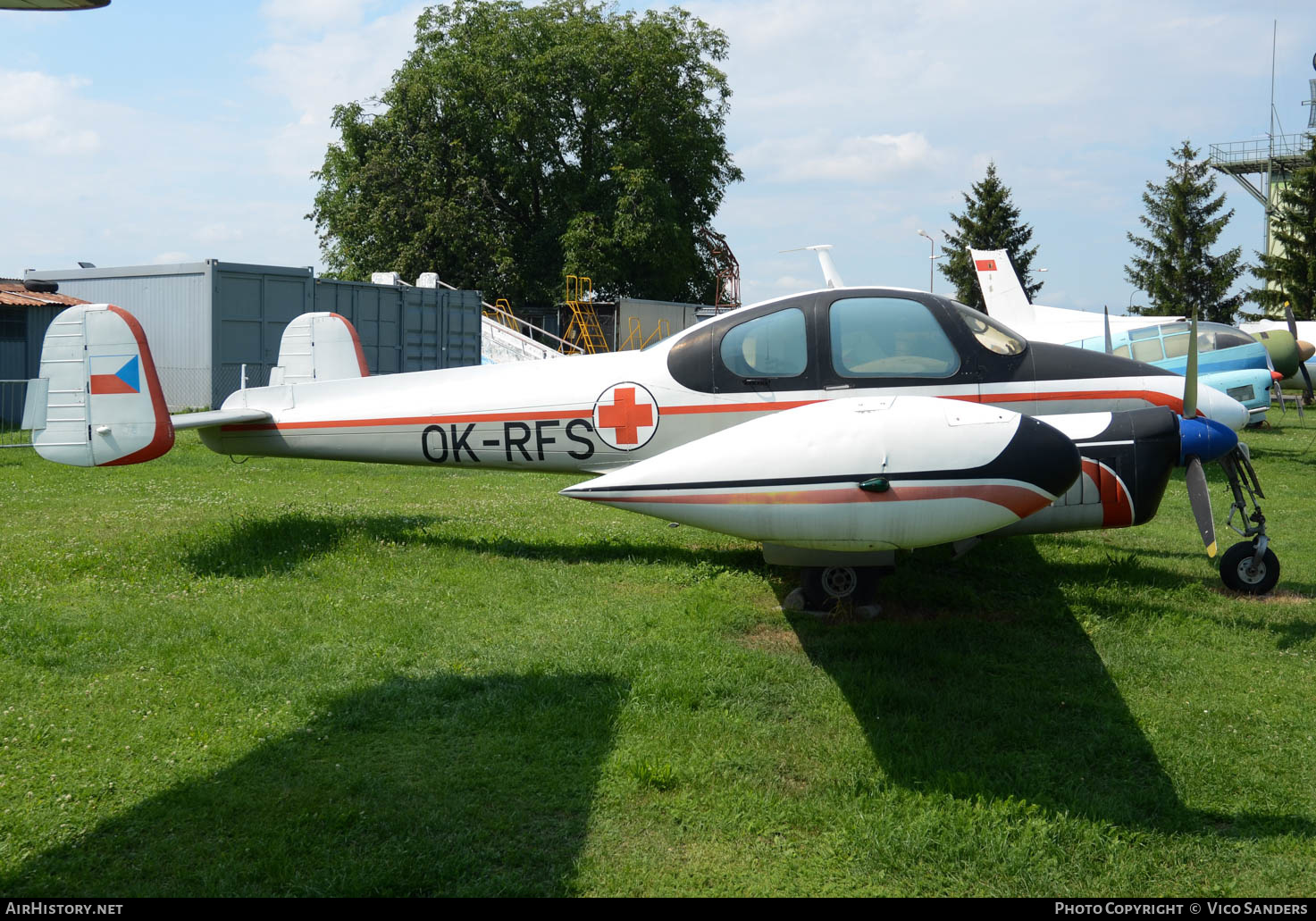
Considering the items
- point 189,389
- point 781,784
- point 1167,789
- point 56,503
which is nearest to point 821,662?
point 781,784

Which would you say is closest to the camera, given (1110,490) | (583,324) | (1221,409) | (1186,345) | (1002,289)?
(1110,490)

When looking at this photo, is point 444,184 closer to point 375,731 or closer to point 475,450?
point 475,450

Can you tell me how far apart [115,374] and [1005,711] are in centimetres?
681

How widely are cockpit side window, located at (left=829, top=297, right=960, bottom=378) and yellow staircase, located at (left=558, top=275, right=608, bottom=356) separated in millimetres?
28894

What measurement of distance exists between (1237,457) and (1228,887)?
4683mm

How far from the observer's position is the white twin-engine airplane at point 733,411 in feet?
15.4

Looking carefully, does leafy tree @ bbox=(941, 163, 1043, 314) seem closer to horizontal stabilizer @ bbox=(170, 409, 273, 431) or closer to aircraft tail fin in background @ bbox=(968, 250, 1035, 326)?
aircraft tail fin in background @ bbox=(968, 250, 1035, 326)

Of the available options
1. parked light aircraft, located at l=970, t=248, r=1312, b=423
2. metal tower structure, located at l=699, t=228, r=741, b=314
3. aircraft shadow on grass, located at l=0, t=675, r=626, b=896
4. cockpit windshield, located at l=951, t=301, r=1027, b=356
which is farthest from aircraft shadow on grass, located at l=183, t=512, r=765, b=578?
metal tower structure, located at l=699, t=228, r=741, b=314

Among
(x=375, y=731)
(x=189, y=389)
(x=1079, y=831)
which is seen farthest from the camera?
(x=189, y=389)

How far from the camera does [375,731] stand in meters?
4.65

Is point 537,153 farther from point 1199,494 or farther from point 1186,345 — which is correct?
point 1199,494

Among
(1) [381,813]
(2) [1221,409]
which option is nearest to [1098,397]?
(2) [1221,409]

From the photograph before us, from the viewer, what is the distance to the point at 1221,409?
7.16m

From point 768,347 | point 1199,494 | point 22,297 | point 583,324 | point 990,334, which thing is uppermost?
point 583,324
